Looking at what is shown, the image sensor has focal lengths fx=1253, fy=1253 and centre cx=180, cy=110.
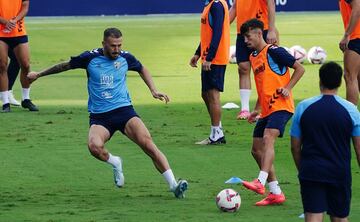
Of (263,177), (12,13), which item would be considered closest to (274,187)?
(263,177)

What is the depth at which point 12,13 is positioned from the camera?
67.3 ft

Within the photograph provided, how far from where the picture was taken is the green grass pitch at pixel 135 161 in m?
11.8

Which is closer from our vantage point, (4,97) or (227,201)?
(227,201)

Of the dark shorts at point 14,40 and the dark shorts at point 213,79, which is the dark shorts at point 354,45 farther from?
the dark shorts at point 14,40

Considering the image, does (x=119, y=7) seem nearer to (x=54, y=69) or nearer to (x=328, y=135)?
(x=54, y=69)

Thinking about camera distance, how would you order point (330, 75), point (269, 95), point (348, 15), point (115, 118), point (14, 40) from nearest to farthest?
point (330, 75)
point (269, 95)
point (115, 118)
point (348, 15)
point (14, 40)

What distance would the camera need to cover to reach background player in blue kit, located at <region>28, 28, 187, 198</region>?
1284cm

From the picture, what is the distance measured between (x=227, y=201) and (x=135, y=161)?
3718 mm

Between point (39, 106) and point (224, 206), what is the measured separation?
10218mm

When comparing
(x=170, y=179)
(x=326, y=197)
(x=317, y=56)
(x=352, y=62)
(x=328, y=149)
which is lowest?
(x=317, y=56)

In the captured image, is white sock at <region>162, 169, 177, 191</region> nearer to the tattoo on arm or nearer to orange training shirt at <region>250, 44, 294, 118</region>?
orange training shirt at <region>250, 44, 294, 118</region>

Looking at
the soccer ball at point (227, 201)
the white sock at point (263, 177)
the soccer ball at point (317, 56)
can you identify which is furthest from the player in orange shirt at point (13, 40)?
the soccer ball at point (317, 56)

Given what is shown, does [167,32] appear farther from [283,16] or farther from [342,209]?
[342,209]

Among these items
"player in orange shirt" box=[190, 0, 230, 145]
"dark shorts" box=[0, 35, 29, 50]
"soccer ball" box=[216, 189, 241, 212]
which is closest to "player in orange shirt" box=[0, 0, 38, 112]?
"dark shorts" box=[0, 35, 29, 50]
